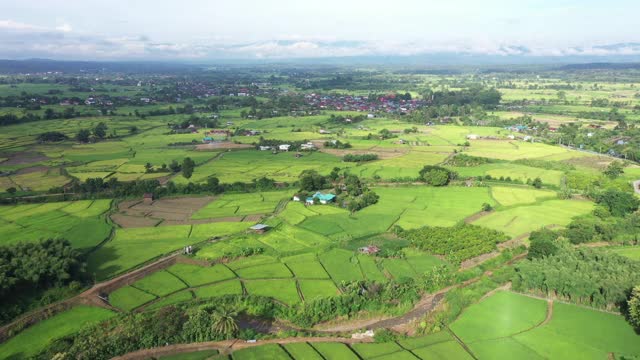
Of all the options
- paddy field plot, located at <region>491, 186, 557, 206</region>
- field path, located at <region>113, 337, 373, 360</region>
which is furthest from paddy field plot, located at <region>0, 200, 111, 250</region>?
paddy field plot, located at <region>491, 186, 557, 206</region>

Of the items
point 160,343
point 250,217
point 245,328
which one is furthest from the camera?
point 250,217

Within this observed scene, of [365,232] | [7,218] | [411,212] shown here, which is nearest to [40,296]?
[7,218]

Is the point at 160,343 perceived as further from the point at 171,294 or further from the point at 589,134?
the point at 589,134

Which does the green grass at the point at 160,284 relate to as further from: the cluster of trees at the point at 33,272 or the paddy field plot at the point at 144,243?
the cluster of trees at the point at 33,272

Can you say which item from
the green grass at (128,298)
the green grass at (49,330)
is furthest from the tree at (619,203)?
the green grass at (49,330)

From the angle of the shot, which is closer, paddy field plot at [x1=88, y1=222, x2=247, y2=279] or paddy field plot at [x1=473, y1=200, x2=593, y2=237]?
paddy field plot at [x1=88, y1=222, x2=247, y2=279]

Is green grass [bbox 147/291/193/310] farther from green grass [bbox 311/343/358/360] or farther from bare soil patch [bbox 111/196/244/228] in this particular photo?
bare soil patch [bbox 111/196/244/228]
